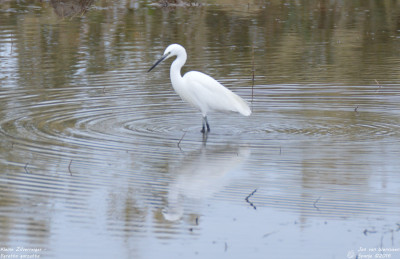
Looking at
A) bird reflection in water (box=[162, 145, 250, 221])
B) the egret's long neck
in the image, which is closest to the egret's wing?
the egret's long neck

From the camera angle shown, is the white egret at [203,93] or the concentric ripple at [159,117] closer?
the concentric ripple at [159,117]

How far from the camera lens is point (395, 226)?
264 inches

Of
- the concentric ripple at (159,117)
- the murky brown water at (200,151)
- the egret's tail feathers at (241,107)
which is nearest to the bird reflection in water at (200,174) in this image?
the murky brown water at (200,151)

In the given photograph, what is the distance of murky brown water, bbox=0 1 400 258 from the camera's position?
6.56 metres

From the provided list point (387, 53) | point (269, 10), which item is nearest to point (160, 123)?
point (387, 53)

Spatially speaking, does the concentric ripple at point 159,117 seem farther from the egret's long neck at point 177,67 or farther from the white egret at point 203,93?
the egret's long neck at point 177,67

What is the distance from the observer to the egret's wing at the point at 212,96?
10797mm

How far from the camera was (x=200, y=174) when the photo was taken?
855 cm

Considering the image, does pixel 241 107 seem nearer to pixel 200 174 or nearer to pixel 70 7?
pixel 200 174

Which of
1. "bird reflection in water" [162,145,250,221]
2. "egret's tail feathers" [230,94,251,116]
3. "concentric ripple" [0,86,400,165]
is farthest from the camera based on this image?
"egret's tail feathers" [230,94,251,116]

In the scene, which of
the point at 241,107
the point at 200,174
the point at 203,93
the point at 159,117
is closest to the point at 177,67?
the point at 203,93

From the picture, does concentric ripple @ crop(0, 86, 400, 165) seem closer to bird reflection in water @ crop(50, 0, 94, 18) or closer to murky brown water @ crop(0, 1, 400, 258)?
murky brown water @ crop(0, 1, 400, 258)

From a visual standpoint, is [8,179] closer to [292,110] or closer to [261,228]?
[261,228]

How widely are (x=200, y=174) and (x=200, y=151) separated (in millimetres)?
1190
